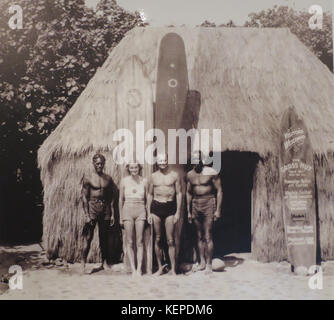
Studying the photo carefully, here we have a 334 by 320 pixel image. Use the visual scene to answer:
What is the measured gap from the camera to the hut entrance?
8.02 meters

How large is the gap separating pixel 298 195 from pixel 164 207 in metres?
1.76

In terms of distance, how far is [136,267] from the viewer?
6.44 m

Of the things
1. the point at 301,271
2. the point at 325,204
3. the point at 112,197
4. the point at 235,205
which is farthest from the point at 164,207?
the point at 235,205

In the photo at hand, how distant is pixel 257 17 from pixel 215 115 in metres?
1.52

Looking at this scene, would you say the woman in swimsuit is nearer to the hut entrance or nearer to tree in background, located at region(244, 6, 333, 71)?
the hut entrance

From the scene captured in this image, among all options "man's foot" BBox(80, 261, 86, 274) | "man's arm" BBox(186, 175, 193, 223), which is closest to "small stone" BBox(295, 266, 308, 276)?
"man's arm" BBox(186, 175, 193, 223)

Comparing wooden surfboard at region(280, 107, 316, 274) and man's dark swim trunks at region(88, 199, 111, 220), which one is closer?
man's dark swim trunks at region(88, 199, 111, 220)

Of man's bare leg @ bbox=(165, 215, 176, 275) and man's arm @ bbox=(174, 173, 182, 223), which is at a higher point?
man's arm @ bbox=(174, 173, 182, 223)

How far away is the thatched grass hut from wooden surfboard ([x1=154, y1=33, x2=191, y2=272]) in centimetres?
18

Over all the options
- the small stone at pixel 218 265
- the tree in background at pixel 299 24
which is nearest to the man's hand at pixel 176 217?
the small stone at pixel 218 265

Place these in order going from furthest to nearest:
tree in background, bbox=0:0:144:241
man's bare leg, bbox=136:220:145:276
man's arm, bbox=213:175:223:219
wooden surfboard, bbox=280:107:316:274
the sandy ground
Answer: tree in background, bbox=0:0:144:241 < wooden surfboard, bbox=280:107:316:274 < man's arm, bbox=213:175:223:219 < man's bare leg, bbox=136:220:145:276 < the sandy ground

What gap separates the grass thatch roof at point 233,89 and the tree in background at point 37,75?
1.08ft
